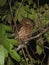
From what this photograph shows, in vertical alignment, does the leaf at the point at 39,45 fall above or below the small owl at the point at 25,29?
below

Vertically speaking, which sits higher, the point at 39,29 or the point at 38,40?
the point at 39,29

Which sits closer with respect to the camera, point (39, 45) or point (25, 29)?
point (25, 29)

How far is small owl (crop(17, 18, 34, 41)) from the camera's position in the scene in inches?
56.9

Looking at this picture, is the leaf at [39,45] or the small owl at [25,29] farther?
the leaf at [39,45]

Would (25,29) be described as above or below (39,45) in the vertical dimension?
above

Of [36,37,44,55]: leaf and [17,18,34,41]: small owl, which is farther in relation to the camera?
[36,37,44,55]: leaf

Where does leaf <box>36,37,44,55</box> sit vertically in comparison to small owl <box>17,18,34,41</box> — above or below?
below

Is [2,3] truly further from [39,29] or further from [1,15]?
[39,29]

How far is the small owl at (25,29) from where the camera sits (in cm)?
145

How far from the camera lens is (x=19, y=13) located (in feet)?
5.12

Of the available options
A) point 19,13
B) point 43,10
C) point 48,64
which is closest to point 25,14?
point 19,13

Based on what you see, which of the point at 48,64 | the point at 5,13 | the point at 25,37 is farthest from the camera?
the point at 48,64

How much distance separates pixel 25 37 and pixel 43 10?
0.45 metres

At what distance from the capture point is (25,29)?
1.48 metres
